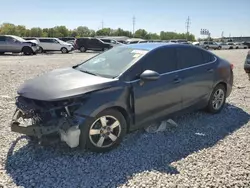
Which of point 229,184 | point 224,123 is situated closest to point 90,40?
point 224,123

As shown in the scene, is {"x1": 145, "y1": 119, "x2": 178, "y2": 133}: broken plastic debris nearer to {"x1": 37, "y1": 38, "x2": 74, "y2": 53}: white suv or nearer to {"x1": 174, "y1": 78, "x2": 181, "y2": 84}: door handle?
{"x1": 174, "y1": 78, "x2": 181, "y2": 84}: door handle

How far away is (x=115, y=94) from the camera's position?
380 cm

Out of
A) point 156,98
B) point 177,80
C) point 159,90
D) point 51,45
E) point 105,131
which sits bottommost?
point 105,131

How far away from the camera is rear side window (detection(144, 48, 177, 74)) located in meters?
4.39

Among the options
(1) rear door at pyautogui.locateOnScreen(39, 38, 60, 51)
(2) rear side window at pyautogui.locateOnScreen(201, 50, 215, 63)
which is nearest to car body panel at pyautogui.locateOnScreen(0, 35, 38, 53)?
(1) rear door at pyautogui.locateOnScreen(39, 38, 60, 51)

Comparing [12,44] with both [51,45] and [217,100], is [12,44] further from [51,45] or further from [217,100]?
[217,100]

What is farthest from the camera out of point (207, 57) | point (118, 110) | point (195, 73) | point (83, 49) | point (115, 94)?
point (83, 49)

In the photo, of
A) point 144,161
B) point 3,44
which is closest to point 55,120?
point 144,161

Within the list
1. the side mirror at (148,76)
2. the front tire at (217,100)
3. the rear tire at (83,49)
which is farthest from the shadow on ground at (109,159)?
the rear tire at (83,49)

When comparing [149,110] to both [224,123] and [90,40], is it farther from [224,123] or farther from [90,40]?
[90,40]

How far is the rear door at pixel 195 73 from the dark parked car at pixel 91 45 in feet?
82.4

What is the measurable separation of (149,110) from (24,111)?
188 centimetres

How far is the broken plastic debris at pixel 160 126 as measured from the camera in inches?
185

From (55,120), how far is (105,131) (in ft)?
2.44
